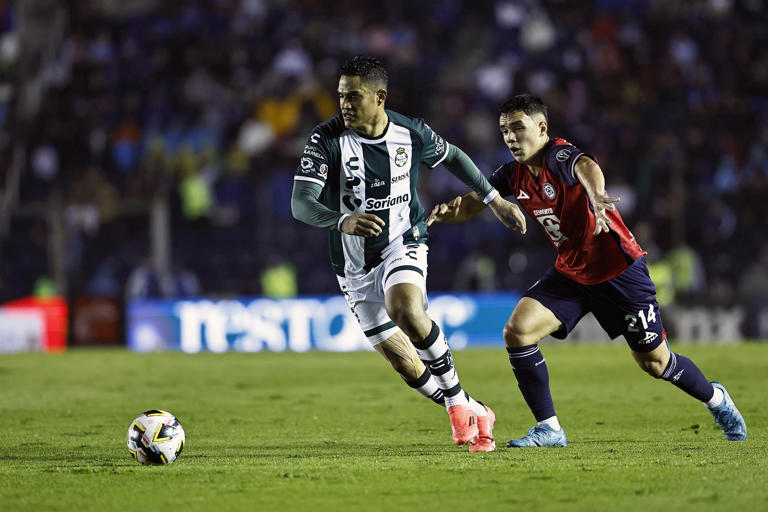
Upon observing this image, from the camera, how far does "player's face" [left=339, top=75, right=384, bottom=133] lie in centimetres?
691

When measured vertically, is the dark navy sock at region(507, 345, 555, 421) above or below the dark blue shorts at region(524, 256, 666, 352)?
below

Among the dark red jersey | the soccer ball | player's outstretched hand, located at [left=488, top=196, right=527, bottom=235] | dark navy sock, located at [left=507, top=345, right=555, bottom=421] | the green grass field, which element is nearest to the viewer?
the green grass field

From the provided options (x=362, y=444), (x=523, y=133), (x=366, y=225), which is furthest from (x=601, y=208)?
(x=362, y=444)

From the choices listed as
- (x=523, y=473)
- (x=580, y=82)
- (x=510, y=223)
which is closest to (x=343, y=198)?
(x=510, y=223)

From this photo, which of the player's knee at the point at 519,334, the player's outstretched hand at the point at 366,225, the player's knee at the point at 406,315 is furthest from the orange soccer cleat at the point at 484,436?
the player's outstretched hand at the point at 366,225

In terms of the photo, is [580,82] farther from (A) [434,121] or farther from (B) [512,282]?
(B) [512,282]

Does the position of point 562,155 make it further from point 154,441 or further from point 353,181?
point 154,441

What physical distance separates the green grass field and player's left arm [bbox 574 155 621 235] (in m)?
1.41

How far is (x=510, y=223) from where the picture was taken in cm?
747

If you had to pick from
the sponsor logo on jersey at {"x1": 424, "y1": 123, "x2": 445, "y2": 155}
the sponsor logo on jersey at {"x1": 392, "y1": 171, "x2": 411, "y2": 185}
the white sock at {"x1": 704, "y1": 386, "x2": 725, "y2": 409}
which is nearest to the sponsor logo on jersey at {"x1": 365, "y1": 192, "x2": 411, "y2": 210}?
the sponsor logo on jersey at {"x1": 392, "y1": 171, "x2": 411, "y2": 185}

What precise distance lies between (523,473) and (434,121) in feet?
52.9

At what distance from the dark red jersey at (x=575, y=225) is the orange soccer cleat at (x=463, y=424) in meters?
1.14

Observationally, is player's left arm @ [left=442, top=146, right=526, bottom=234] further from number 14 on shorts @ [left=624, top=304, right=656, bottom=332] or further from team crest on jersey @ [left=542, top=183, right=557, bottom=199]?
number 14 on shorts @ [left=624, top=304, right=656, bottom=332]

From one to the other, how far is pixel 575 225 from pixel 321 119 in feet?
47.1
